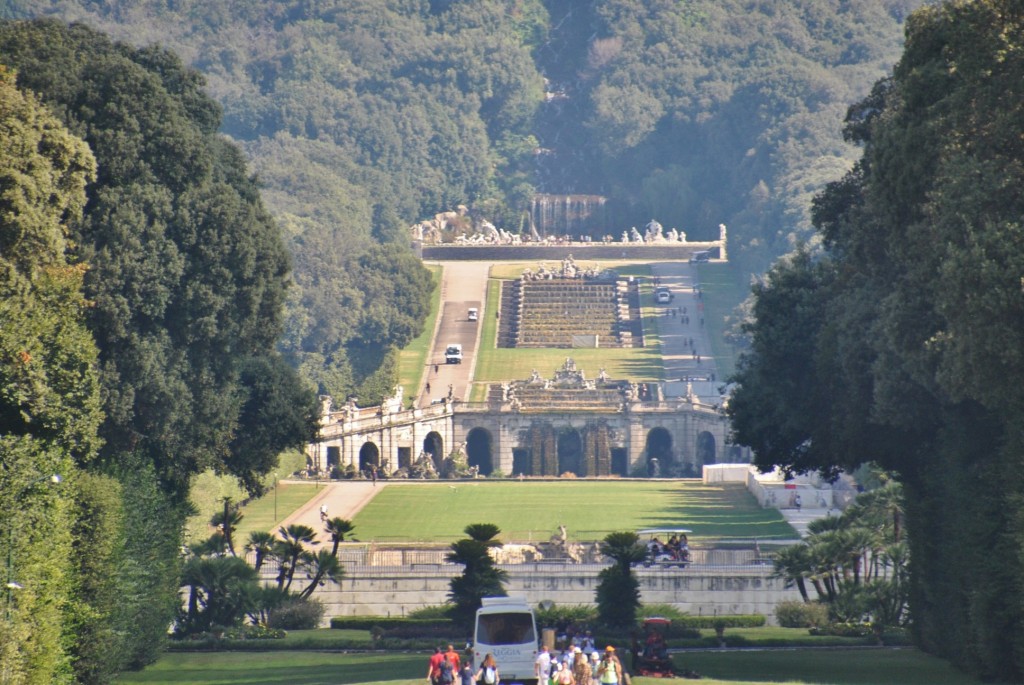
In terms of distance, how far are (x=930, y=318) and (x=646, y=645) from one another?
31.7ft

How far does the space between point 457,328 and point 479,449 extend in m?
20.2

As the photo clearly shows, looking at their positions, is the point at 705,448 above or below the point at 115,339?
above

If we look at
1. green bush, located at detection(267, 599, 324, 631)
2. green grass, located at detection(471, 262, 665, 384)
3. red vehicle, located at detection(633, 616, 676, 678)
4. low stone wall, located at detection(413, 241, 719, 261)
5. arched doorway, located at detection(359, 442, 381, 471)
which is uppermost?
low stone wall, located at detection(413, 241, 719, 261)

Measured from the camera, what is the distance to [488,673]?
41000 mm

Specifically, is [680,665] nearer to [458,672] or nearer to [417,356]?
[458,672]

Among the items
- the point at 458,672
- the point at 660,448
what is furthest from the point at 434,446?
the point at 458,672

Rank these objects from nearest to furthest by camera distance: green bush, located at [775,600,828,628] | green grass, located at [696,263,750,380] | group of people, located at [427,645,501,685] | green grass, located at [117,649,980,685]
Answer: group of people, located at [427,645,501,685]
green grass, located at [117,649,980,685]
green bush, located at [775,600,828,628]
green grass, located at [696,263,750,380]

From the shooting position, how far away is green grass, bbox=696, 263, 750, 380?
132875mm

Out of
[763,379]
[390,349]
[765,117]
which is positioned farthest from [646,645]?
[765,117]

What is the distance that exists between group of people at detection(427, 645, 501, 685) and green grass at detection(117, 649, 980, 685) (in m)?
0.66

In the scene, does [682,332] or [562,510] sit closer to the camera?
[562,510]

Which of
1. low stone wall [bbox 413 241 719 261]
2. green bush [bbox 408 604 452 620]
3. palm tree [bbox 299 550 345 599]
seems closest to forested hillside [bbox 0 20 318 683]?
palm tree [bbox 299 550 345 599]

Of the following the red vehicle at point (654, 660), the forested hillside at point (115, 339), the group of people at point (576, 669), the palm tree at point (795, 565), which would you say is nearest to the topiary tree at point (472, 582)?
the forested hillside at point (115, 339)

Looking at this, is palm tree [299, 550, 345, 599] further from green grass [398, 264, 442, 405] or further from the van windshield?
green grass [398, 264, 442, 405]
